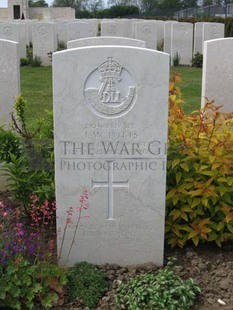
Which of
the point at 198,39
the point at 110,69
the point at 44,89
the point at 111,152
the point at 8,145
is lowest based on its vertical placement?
the point at 44,89

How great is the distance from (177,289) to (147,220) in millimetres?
573

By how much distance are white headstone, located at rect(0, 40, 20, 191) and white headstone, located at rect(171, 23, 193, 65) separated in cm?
1092

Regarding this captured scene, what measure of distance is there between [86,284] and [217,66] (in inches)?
117

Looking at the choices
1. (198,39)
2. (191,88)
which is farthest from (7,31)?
(198,39)

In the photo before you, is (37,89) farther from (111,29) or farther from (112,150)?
(112,150)

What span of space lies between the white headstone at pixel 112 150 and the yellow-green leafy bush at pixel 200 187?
24 cm

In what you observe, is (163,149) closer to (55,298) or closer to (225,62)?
(55,298)

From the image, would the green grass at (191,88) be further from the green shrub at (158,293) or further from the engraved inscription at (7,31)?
the green shrub at (158,293)

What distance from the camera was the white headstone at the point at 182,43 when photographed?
15.3 meters

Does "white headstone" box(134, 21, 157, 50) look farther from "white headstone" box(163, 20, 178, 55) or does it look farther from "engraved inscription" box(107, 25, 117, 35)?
"engraved inscription" box(107, 25, 117, 35)

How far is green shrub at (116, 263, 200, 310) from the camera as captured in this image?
3.14 meters

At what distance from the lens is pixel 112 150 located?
11.4 feet

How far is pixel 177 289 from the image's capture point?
320cm

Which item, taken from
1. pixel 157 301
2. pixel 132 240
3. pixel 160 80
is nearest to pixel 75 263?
pixel 132 240
